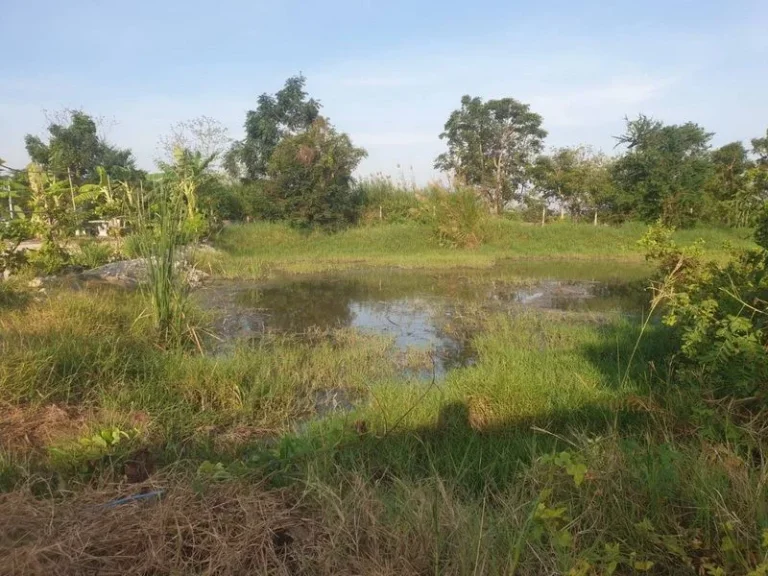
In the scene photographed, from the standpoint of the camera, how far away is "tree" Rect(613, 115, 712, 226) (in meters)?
19.0

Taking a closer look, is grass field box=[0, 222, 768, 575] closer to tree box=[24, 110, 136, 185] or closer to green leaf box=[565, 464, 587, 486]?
green leaf box=[565, 464, 587, 486]

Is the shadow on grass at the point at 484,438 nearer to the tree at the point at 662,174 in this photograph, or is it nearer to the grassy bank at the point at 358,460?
the grassy bank at the point at 358,460

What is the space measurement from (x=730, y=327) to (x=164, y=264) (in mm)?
4761

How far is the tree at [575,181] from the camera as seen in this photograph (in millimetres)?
23109

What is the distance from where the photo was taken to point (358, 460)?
2.95 metres

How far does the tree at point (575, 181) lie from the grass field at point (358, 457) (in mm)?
18102

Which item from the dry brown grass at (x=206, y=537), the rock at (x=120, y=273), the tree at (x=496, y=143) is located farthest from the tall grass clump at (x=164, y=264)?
the tree at (x=496, y=143)

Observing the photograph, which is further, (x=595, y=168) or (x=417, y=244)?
(x=595, y=168)

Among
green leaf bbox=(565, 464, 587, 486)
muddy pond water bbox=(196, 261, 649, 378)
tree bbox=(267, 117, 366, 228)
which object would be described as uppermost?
tree bbox=(267, 117, 366, 228)

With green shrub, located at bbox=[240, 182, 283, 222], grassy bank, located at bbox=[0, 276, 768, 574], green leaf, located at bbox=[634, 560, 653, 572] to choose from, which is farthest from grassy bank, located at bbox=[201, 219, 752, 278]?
green leaf, located at bbox=[634, 560, 653, 572]

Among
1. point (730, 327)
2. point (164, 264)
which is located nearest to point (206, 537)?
point (730, 327)

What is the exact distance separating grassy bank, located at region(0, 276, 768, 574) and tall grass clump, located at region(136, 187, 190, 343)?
0.31 m

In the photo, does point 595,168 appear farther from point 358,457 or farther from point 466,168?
point 358,457

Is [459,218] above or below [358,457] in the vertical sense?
above
